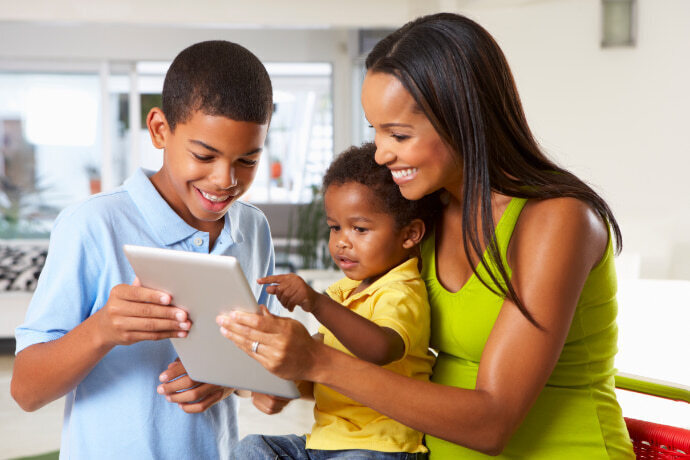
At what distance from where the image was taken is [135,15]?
5.85 meters

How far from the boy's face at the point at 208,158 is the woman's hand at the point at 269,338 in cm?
32

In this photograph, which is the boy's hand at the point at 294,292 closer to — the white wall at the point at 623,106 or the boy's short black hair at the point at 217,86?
the boy's short black hair at the point at 217,86

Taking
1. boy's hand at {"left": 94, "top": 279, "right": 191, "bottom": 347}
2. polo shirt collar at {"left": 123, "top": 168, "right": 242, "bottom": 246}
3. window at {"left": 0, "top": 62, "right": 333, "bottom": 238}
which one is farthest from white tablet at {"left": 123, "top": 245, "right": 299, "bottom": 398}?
window at {"left": 0, "top": 62, "right": 333, "bottom": 238}

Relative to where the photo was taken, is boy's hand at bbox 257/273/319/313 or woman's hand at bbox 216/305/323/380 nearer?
woman's hand at bbox 216/305/323/380

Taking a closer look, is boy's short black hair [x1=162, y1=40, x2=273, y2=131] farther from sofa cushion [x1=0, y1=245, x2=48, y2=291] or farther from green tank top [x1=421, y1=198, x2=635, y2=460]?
sofa cushion [x1=0, y1=245, x2=48, y2=291]

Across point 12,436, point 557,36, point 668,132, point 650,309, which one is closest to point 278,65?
point 557,36

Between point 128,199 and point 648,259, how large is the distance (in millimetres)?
3935

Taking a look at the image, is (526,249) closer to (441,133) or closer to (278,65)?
(441,133)

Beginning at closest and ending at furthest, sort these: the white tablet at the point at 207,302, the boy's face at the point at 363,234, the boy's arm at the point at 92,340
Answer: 1. the white tablet at the point at 207,302
2. the boy's arm at the point at 92,340
3. the boy's face at the point at 363,234

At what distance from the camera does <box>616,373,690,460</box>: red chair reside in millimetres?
1291

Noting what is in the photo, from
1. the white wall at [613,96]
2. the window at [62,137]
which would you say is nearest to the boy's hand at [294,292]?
the white wall at [613,96]

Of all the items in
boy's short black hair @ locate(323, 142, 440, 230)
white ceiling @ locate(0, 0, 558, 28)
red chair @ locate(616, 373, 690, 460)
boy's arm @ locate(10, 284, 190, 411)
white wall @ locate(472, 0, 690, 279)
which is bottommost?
red chair @ locate(616, 373, 690, 460)

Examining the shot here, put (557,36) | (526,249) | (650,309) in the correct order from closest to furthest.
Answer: (526,249) → (650,309) → (557,36)

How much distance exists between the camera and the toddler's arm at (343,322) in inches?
45.8
